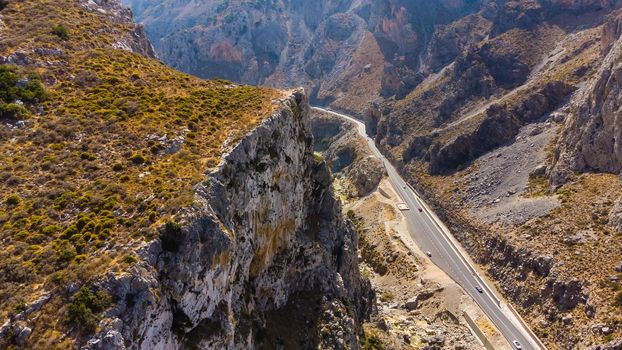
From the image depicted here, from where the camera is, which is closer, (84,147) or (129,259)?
(129,259)

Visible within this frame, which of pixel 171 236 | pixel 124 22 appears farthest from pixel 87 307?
pixel 124 22

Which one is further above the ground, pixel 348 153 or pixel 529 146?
pixel 348 153

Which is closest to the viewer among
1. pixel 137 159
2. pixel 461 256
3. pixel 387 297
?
pixel 137 159

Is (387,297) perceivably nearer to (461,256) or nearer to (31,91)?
(461,256)

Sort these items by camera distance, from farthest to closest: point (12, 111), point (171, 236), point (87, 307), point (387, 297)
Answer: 1. point (387, 297)
2. point (12, 111)
3. point (171, 236)
4. point (87, 307)

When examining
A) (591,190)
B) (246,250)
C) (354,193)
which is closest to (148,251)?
(246,250)

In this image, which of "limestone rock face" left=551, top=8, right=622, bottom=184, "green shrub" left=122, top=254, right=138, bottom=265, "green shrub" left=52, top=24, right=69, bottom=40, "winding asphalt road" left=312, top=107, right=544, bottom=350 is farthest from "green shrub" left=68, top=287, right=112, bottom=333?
"limestone rock face" left=551, top=8, right=622, bottom=184

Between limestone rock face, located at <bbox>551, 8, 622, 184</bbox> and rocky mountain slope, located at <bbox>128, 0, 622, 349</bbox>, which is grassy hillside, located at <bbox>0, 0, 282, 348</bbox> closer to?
rocky mountain slope, located at <bbox>128, 0, 622, 349</bbox>

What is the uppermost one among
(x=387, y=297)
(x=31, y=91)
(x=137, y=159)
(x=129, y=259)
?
(x=31, y=91)
